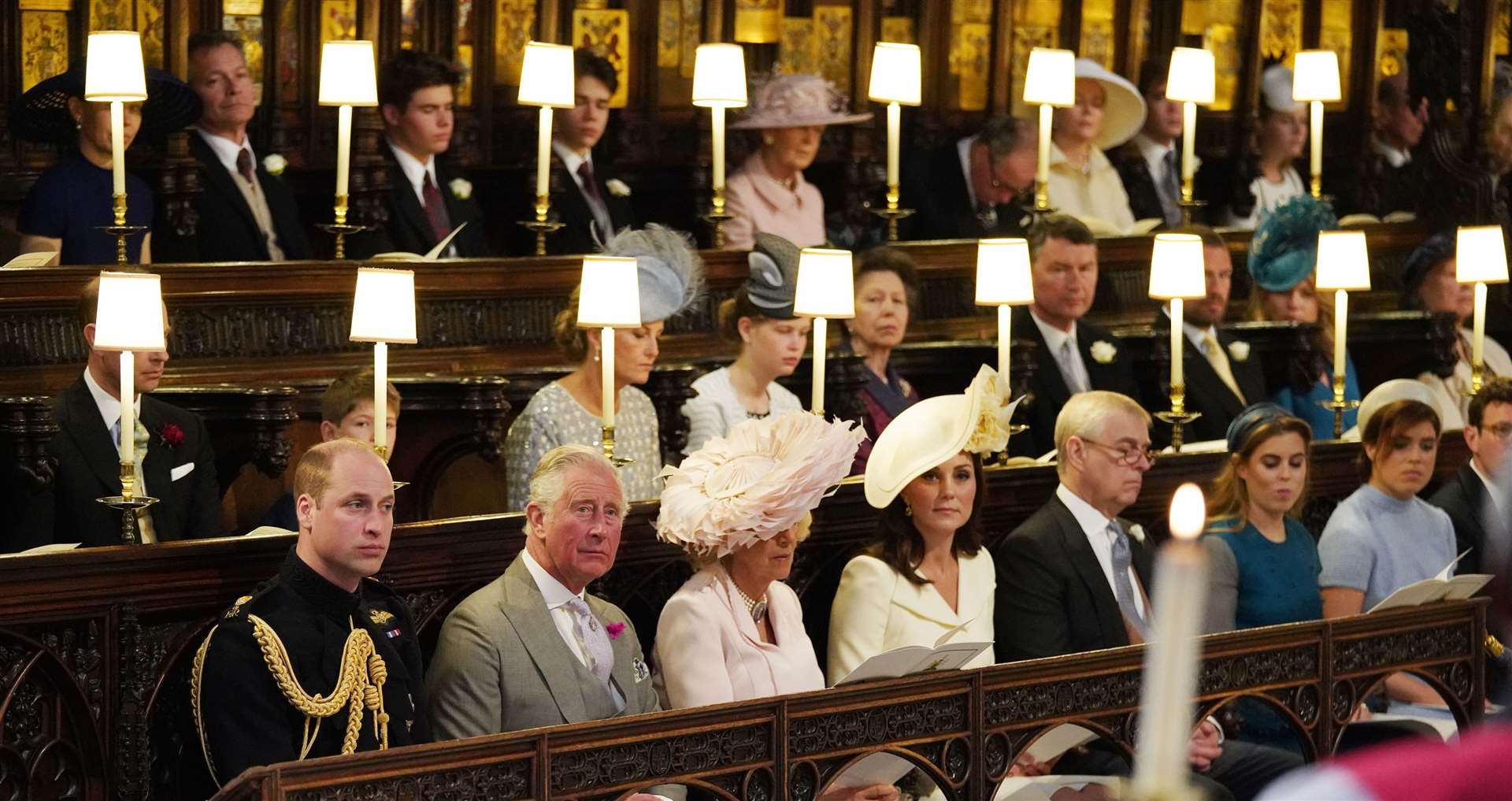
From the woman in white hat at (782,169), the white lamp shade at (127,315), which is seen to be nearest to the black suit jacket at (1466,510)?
the woman in white hat at (782,169)

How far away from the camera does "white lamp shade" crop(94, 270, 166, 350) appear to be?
408cm

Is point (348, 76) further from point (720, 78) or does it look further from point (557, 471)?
point (557, 471)

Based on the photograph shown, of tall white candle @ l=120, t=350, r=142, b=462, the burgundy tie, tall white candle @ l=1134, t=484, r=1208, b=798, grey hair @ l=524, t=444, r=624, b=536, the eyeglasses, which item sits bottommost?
the eyeglasses

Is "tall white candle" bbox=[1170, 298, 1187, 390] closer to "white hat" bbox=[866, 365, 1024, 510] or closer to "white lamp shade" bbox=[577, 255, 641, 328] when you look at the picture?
"white hat" bbox=[866, 365, 1024, 510]

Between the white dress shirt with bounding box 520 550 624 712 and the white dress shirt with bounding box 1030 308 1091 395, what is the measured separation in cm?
291

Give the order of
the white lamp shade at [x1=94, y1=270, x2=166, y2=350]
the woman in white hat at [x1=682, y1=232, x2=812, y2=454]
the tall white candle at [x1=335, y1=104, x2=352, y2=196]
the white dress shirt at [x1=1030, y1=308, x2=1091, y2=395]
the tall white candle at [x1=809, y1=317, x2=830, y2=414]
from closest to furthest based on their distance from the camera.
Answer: the white lamp shade at [x1=94, y1=270, x2=166, y2=350] < the tall white candle at [x1=809, y1=317, x2=830, y2=414] < the woman in white hat at [x1=682, y1=232, x2=812, y2=454] < the tall white candle at [x1=335, y1=104, x2=352, y2=196] < the white dress shirt at [x1=1030, y1=308, x2=1091, y2=395]

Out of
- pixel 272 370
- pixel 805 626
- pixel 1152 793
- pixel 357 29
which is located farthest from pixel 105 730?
pixel 357 29

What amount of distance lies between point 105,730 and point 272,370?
7.84ft

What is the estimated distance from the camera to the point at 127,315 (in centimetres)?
410

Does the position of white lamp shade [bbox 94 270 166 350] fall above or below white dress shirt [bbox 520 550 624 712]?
above

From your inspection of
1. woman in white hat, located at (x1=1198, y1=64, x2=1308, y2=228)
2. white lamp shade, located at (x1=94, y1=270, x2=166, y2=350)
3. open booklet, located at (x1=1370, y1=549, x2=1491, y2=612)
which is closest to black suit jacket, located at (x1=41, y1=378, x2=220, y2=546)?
white lamp shade, located at (x1=94, y1=270, x2=166, y2=350)

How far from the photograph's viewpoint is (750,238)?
765 centimetres

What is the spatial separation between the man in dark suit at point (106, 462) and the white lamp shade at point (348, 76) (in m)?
1.89

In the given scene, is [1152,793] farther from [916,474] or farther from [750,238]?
[750,238]
